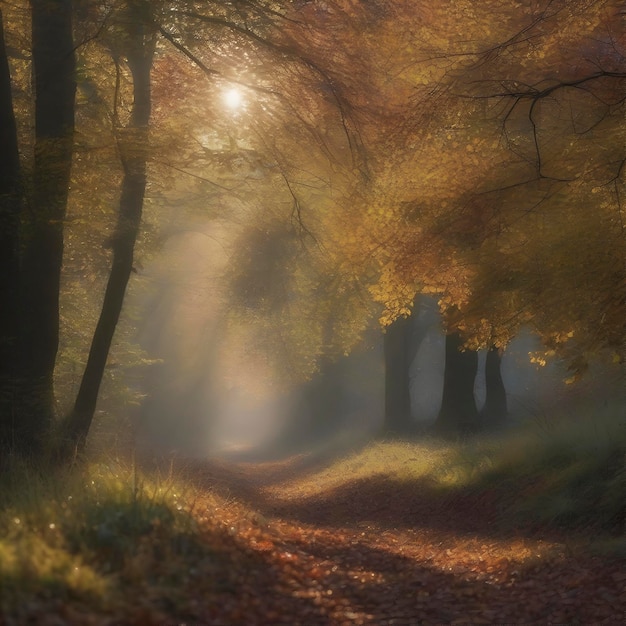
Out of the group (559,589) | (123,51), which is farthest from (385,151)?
(559,589)

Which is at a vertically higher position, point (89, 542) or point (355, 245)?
point (355, 245)

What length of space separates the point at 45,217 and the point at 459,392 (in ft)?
42.8

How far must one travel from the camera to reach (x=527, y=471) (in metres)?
13.4

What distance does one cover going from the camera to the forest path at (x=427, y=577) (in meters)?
6.79

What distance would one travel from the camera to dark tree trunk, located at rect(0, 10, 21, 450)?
422 inches

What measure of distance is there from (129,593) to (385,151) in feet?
26.2

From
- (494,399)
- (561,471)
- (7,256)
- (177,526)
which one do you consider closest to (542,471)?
(561,471)

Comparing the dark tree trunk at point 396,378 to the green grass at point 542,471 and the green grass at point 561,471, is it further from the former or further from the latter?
the green grass at point 561,471

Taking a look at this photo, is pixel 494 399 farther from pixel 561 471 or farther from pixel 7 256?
pixel 7 256

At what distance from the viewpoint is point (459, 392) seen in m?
21.0

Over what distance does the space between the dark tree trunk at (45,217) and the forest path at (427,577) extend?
3534mm

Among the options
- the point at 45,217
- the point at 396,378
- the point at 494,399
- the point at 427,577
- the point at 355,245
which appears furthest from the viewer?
the point at 396,378

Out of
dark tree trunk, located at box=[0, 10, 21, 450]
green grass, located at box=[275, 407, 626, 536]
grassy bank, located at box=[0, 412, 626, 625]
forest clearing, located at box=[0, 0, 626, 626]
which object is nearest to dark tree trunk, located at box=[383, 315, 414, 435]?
green grass, located at box=[275, 407, 626, 536]

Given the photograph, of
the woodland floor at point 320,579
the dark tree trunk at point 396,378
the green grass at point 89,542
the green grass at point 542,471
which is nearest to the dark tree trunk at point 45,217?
the green grass at point 89,542
